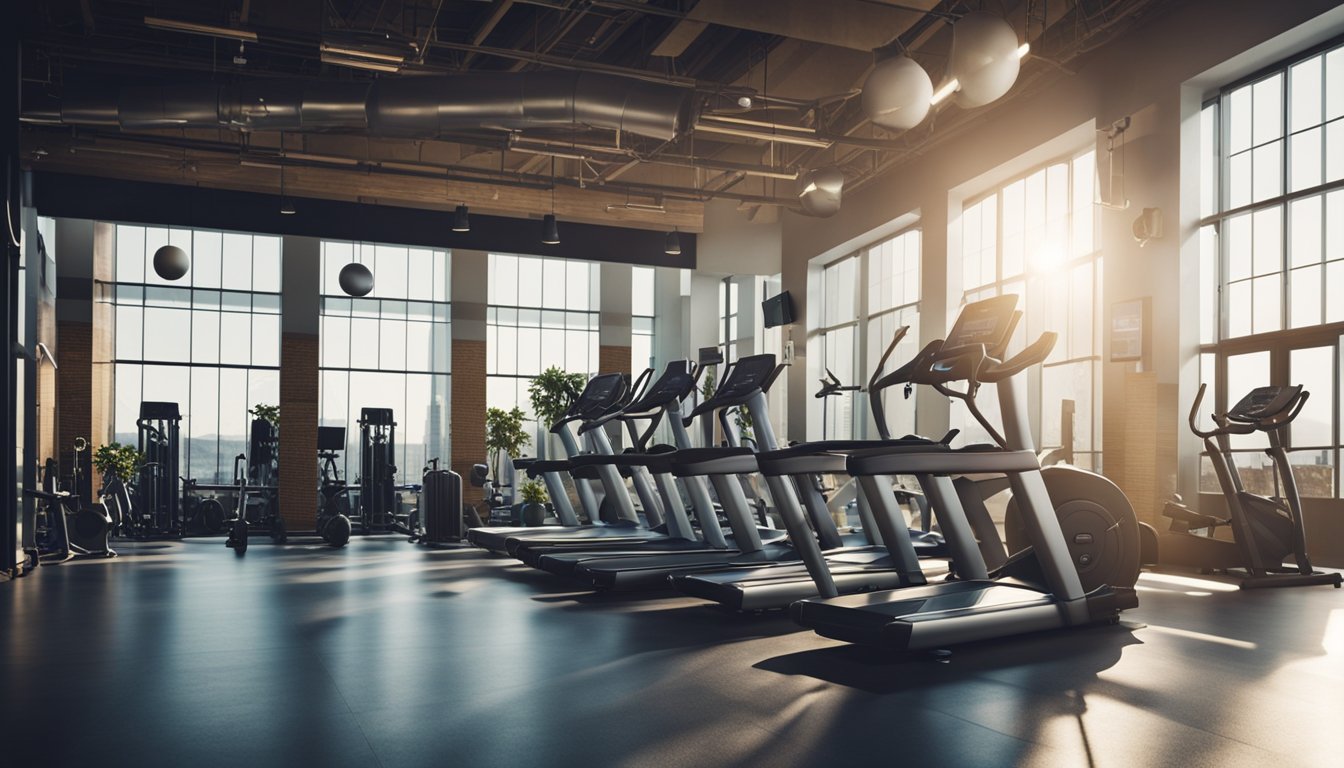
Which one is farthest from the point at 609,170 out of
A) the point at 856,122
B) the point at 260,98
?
the point at 260,98

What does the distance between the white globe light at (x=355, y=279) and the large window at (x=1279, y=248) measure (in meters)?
9.64

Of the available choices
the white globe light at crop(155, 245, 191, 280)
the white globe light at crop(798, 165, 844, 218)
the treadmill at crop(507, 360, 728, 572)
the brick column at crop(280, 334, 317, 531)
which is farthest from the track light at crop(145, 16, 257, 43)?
the brick column at crop(280, 334, 317, 531)

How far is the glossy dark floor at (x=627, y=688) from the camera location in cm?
268

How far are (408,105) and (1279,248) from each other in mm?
7322

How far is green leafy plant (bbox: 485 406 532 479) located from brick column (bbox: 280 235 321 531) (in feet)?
8.13

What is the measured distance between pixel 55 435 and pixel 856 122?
10.9 meters

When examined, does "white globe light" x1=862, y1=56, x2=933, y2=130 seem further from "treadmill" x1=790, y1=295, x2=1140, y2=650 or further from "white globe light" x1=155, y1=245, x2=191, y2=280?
"white globe light" x1=155, y1=245, x2=191, y2=280

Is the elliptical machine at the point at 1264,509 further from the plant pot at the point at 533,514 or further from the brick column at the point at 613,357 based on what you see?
the brick column at the point at 613,357

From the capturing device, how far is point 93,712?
3.10 m

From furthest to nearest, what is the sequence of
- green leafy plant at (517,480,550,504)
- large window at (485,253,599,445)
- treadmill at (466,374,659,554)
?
large window at (485,253,599,445)
green leafy plant at (517,480,550,504)
treadmill at (466,374,659,554)

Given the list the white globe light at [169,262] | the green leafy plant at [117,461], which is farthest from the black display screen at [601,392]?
the white globe light at [169,262]

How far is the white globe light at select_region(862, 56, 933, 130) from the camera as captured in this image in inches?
274

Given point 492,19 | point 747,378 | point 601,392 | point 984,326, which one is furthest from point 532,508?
point 984,326

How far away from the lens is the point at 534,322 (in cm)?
1889
